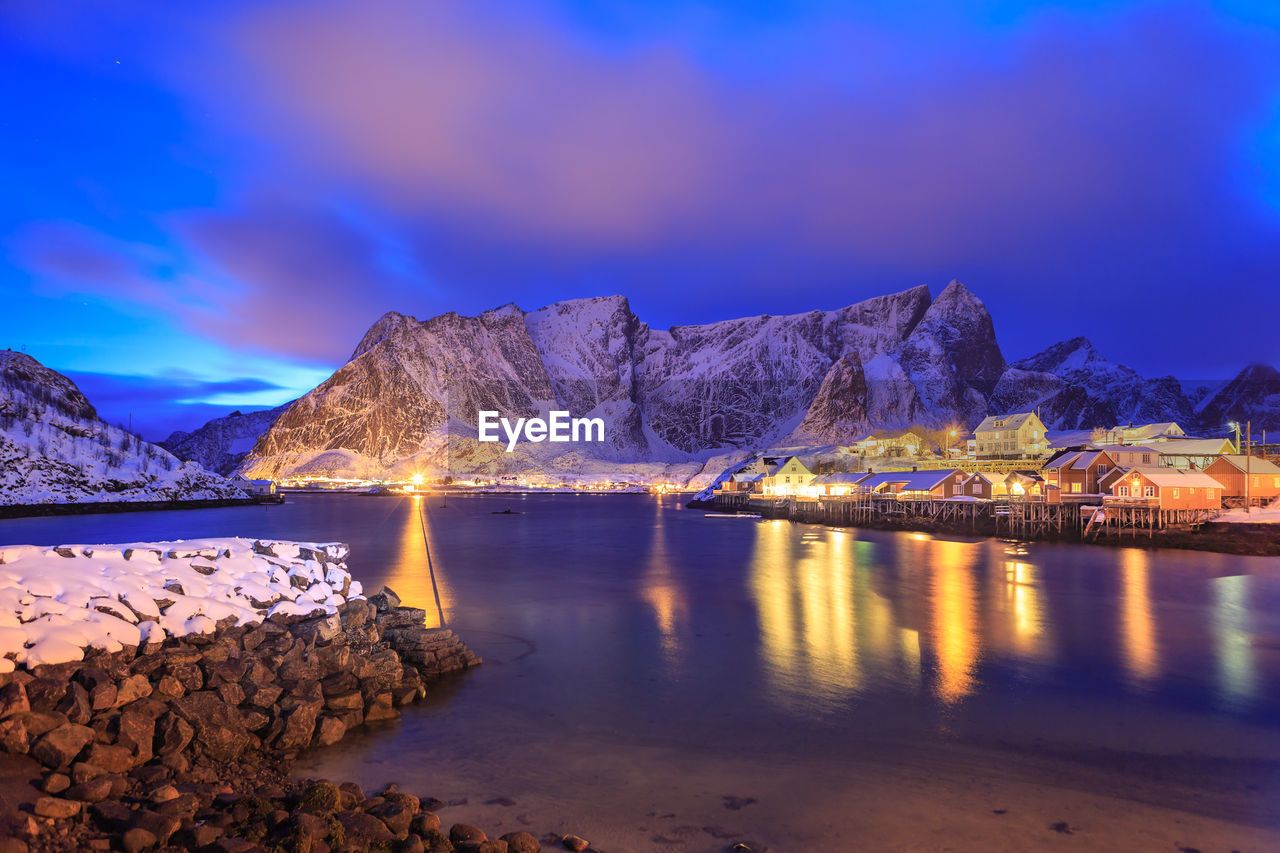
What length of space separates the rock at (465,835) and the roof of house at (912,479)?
67190 millimetres

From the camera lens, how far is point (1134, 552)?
40656 millimetres

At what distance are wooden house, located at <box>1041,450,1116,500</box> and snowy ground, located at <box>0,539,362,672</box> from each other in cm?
6038

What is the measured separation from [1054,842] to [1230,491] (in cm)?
5822

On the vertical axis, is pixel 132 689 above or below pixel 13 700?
below

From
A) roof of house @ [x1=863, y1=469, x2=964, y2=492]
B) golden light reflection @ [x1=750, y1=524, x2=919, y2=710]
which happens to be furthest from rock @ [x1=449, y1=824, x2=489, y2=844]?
roof of house @ [x1=863, y1=469, x2=964, y2=492]

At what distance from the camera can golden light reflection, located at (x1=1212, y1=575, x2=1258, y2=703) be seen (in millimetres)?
14047

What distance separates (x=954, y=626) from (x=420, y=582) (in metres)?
20.3

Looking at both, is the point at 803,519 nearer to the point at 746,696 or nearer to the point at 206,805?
the point at 746,696

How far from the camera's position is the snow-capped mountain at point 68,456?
281 ft

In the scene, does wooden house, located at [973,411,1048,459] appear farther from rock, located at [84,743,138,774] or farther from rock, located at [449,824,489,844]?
rock, located at [84,743,138,774]

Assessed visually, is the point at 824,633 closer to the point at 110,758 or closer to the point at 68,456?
the point at 110,758

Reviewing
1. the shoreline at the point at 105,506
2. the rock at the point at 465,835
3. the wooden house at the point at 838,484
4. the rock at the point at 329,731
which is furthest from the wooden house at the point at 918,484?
the shoreline at the point at 105,506

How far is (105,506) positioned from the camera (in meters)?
89.6

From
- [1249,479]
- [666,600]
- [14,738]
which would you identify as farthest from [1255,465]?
[14,738]
